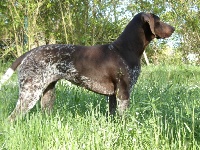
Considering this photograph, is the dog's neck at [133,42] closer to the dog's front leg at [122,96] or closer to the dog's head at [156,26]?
the dog's head at [156,26]

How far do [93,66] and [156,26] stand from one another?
0.99m

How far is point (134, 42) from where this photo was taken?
4988 millimetres

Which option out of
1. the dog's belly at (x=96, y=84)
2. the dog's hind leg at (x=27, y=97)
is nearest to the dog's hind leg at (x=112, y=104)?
the dog's belly at (x=96, y=84)

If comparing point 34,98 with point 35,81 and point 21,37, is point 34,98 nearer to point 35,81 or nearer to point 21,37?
point 35,81

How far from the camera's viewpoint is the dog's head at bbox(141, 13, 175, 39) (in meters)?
4.92

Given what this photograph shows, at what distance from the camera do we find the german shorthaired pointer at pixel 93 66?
4.67 meters

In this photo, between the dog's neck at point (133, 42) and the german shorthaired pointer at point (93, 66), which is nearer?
the german shorthaired pointer at point (93, 66)

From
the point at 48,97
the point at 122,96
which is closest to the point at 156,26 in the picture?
the point at 122,96

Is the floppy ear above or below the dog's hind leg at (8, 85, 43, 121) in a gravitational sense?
above

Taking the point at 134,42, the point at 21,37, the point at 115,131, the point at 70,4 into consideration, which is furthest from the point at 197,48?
the point at 115,131

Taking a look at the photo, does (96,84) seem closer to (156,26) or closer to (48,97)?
(48,97)

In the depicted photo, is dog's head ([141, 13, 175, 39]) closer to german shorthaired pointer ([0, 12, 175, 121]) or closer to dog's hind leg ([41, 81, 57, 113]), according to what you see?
german shorthaired pointer ([0, 12, 175, 121])

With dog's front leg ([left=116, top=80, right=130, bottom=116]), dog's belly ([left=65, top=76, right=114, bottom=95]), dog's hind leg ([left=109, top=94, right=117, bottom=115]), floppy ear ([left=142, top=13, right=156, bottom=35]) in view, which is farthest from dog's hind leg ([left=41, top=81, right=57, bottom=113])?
floppy ear ([left=142, top=13, right=156, bottom=35])

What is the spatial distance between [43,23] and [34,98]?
898 cm
